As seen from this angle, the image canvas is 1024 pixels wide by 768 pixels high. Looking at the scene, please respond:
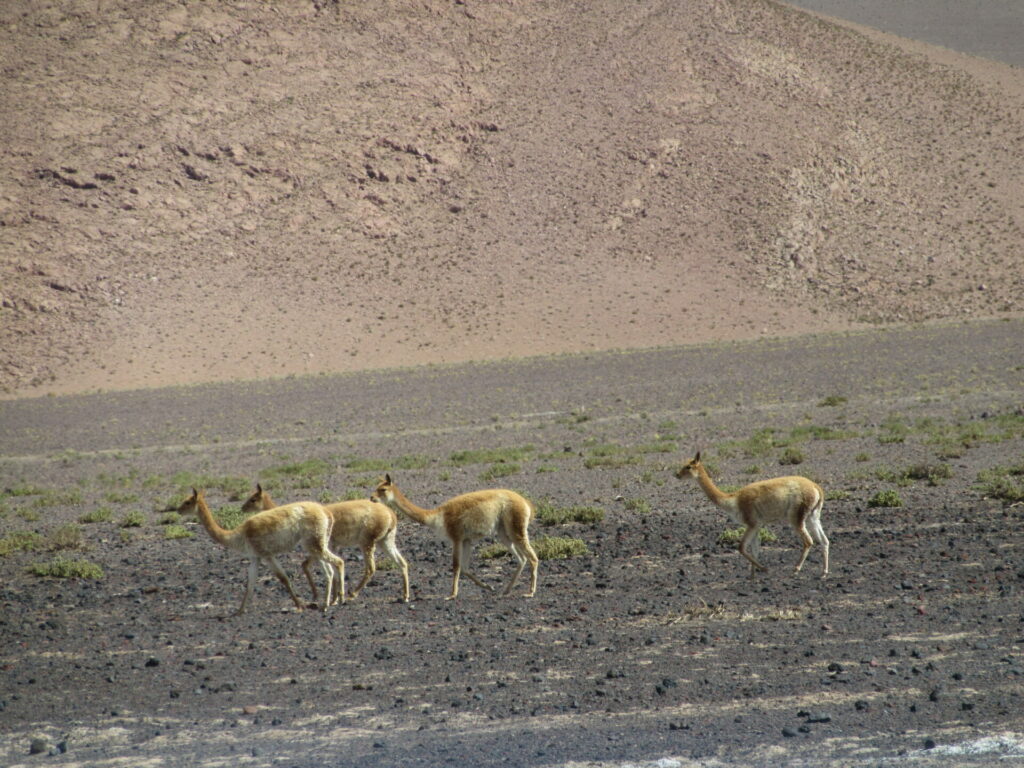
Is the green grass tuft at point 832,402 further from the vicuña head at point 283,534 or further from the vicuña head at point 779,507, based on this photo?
the vicuña head at point 283,534

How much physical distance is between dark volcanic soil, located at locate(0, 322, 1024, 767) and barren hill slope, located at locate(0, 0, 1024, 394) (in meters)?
35.7

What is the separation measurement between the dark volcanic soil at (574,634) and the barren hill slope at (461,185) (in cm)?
3570

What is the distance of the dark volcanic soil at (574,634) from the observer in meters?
7.20

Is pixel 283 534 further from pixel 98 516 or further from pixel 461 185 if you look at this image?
pixel 461 185

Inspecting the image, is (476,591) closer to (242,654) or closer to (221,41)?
(242,654)

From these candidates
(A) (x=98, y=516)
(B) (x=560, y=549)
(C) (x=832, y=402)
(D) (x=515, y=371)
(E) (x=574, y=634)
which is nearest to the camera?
(E) (x=574, y=634)

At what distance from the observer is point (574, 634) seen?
944cm

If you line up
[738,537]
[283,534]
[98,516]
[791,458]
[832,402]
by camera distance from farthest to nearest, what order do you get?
[832,402] < [791,458] < [98,516] < [738,537] < [283,534]

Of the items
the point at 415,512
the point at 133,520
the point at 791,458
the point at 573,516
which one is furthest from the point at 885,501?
the point at 133,520

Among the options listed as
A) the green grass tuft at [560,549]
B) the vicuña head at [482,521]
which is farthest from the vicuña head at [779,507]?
the green grass tuft at [560,549]

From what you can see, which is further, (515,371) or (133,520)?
(515,371)

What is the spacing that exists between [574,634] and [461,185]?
61.6 m

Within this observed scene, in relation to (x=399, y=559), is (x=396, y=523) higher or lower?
higher

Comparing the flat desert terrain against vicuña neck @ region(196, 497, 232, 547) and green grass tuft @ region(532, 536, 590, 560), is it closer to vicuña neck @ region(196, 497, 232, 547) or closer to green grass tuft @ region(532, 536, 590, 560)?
green grass tuft @ region(532, 536, 590, 560)
